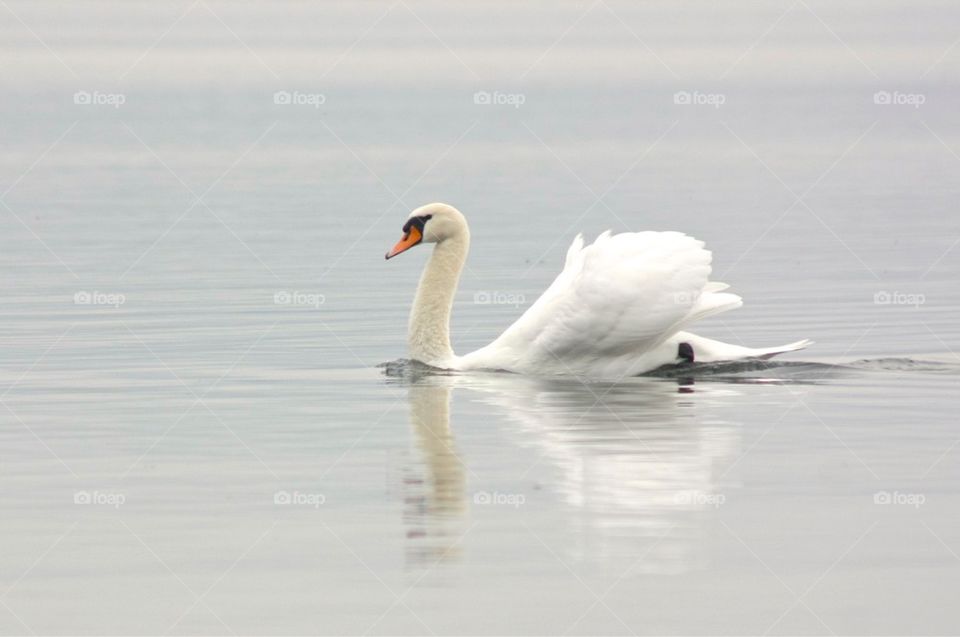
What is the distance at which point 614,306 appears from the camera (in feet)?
52.9

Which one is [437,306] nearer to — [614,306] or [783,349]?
[614,306]

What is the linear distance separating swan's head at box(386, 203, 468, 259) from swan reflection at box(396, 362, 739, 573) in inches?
69.4

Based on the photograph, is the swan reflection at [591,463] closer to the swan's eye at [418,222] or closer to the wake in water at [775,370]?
the wake in water at [775,370]

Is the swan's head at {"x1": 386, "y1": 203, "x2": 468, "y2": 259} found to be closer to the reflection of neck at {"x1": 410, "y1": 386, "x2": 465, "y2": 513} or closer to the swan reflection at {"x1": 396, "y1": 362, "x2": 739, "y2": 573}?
the swan reflection at {"x1": 396, "y1": 362, "x2": 739, "y2": 573}

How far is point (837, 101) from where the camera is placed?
7588 centimetres

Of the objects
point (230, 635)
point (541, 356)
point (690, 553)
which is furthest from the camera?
point (541, 356)

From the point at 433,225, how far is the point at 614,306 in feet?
7.91

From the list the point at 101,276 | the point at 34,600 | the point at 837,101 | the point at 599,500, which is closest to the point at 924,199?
the point at 101,276

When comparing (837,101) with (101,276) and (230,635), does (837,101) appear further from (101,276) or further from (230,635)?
(230,635)

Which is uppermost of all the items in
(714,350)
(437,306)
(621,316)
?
(437,306)

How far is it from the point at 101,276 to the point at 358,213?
9.41 m

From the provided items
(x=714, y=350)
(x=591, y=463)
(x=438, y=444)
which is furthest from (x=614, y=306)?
(x=591, y=463)

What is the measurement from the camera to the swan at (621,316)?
16141 mm

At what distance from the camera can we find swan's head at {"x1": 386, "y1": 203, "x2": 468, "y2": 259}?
18000 millimetres
